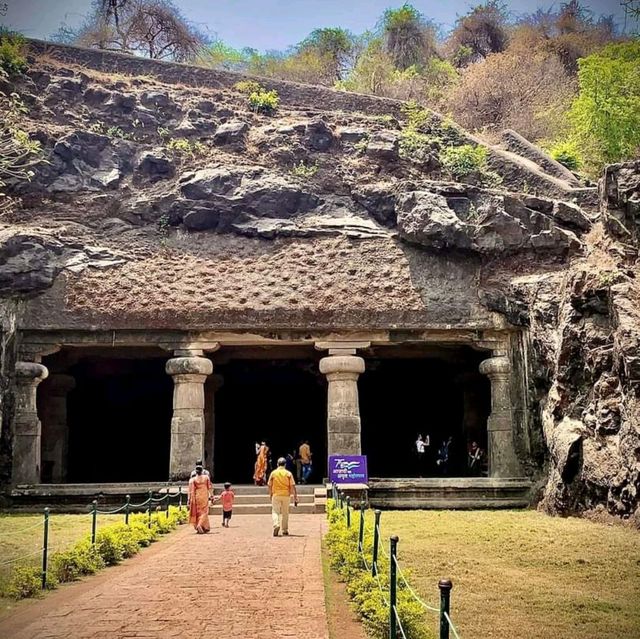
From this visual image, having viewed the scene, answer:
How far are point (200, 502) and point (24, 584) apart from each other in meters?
5.23

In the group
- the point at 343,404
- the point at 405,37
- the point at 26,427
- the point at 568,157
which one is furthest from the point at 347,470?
the point at 405,37

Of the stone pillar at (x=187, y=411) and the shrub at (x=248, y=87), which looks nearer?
the stone pillar at (x=187, y=411)

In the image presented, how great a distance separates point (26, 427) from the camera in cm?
1803

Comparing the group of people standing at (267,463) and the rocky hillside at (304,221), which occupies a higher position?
the rocky hillside at (304,221)

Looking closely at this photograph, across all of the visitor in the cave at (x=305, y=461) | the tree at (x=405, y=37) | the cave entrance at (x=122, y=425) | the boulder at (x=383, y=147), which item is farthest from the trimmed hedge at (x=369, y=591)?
the tree at (x=405, y=37)

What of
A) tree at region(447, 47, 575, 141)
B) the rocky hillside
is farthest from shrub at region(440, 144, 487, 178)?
tree at region(447, 47, 575, 141)

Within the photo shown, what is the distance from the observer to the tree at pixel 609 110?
2448 centimetres

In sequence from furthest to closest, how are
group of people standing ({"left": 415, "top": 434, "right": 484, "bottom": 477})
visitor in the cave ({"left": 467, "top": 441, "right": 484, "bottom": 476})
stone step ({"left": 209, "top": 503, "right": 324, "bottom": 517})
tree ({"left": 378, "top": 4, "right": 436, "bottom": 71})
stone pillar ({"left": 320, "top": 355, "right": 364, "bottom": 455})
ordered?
tree ({"left": 378, "top": 4, "right": 436, "bottom": 71}) → group of people standing ({"left": 415, "top": 434, "right": 484, "bottom": 477}) → visitor in the cave ({"left": 467, "top": 441, "right": 484, "bottom": 476}) → stone pillar ({"left": 320, "top": 355, "right": 364, "bottom": 455}) → stone step ({"left": 209, "top": 503, "right": 324, "bottom": 517})

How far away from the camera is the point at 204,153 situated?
21469 mm

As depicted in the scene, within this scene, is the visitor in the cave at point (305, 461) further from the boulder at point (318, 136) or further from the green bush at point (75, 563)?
the green bush at point (75, 563)

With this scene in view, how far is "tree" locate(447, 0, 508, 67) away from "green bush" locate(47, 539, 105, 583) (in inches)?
1479

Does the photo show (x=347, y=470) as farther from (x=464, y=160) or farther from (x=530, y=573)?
(x=464, y=160)

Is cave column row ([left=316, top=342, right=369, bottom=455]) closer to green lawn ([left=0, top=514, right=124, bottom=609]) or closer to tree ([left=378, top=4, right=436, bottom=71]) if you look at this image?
green lawn ([left=0, top=514, right=124, bottom=609])

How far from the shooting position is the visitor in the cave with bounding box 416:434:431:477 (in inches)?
857
